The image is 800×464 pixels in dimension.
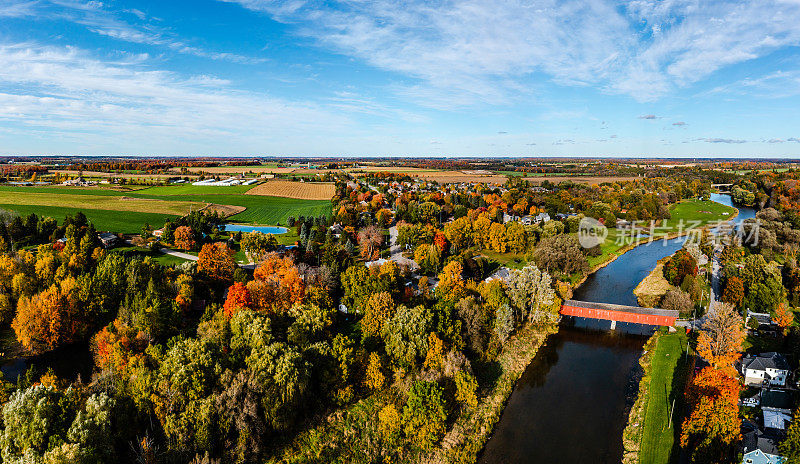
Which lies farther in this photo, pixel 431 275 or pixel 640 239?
pixel 640 239

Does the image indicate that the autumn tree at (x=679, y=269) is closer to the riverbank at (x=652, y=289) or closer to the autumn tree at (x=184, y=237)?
the riverbank at (x=652, y=289)

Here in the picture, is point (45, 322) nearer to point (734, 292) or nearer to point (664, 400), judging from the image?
point (664, 400)

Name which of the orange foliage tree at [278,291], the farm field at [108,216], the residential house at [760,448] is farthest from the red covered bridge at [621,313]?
the farm field at [108,216]

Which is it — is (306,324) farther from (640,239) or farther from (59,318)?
(640,239)

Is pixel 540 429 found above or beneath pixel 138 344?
beneath

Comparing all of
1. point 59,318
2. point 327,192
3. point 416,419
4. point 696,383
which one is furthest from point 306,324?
point 327,192

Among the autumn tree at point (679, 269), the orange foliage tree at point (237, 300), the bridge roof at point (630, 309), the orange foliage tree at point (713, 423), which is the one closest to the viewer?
the orange foliage tree at point (713, 423)

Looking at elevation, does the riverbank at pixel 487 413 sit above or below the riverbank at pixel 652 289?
below
